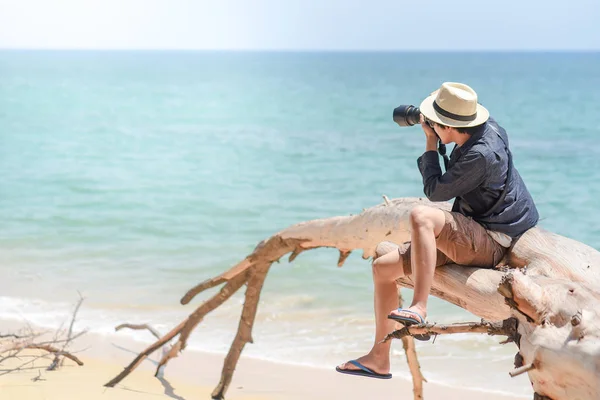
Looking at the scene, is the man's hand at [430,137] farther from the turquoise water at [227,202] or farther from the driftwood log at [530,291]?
the turquoise water at [227,202]

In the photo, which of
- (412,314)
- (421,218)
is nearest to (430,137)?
(421,218)

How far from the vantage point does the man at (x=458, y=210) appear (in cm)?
326

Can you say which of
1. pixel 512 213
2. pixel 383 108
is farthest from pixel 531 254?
pixel 383 108

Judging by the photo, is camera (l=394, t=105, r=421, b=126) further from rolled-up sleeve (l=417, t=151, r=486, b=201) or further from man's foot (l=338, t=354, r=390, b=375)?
man's foot (l=338, t=354, r=390, b=375)

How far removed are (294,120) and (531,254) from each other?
29.2 metres

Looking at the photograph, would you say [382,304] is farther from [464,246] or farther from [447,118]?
[447,118]

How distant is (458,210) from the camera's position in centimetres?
360

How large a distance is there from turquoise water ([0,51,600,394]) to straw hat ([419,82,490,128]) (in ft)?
11.3

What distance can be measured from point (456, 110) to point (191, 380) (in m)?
3.45

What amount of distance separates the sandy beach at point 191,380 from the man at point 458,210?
2.25 meters

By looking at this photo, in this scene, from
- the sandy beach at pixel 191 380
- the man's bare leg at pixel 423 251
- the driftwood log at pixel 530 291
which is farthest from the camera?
the sandy beach at pixel 191 380

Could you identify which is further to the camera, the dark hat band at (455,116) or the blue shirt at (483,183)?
the dark hat band at (455,116)

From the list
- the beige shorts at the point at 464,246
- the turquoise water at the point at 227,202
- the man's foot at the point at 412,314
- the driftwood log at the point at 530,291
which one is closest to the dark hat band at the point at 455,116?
the beige shorts at the point at 464,246

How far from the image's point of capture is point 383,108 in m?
37.9
